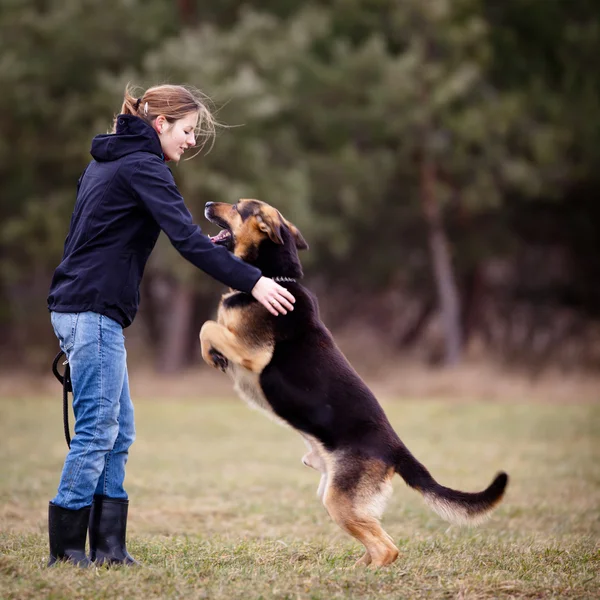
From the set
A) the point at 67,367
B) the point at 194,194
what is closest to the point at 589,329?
the point at 194,194

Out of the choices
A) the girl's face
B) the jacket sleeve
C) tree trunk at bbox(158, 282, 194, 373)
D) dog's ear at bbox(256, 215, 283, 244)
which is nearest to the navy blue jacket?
the jacket sleeve

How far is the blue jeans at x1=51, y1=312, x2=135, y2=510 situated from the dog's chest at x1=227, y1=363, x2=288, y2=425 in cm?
73

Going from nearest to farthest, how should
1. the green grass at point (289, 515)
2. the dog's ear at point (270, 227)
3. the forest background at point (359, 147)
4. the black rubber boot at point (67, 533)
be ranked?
the green grass at point (289, 515)
the black rubber boot at point (67, 533)
the dog's ear at point (270, 227)
the forest background at point (359, 147)

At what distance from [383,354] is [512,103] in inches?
307

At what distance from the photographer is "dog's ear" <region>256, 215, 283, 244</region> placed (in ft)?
16.8

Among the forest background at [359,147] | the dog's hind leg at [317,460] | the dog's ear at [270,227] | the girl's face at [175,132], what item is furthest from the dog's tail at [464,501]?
the forest background at [359,147]

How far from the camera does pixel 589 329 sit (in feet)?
75.4

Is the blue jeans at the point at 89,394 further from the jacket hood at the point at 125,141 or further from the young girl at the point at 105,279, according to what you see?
the jacket hood at the point at 125,141

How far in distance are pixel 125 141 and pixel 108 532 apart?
2240 mm

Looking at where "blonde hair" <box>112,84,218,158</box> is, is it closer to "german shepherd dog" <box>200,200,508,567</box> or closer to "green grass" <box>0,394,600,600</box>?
"german shepherd dog" <box>200,200,508,567</box>

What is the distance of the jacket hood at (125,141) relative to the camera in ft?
14.9

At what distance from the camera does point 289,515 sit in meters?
7.55

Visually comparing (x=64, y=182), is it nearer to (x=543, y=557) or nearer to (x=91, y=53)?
(x=91, y=53)

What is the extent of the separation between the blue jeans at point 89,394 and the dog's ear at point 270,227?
44.7 inches
